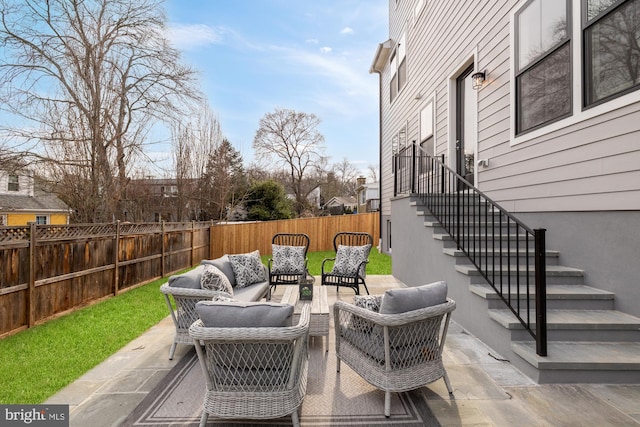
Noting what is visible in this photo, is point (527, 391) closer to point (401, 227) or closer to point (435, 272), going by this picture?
point (435, 272)

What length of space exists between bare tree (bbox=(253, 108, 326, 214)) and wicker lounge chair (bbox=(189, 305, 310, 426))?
20.3 meters

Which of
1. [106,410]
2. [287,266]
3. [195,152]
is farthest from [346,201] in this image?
[106,410]

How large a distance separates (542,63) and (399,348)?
3.71m

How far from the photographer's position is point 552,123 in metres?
3.74

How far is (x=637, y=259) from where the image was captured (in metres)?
2.91

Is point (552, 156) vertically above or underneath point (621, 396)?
above

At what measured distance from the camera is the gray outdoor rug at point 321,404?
217 centimetres

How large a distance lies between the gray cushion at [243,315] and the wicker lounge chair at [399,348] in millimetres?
644

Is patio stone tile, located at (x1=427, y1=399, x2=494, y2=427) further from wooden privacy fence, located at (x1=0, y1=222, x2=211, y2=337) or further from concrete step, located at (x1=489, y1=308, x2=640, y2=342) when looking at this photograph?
wooden privacy fence, located at (x1=0, y1=222, x2=211, y2=337)

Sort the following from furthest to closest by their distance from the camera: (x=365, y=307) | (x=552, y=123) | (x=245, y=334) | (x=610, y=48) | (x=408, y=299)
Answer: (x=552, y=123), (x=610, y=48), (x=365, y=307), (x=408, y=299), (x=245, y=334)

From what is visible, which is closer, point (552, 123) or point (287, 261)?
point (552, 123)

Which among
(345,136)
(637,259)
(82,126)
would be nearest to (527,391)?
(637,259)

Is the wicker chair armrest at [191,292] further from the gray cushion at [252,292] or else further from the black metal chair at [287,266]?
the black metal chair at [287,266]

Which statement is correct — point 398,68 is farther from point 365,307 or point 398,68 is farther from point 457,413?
point 457,413
